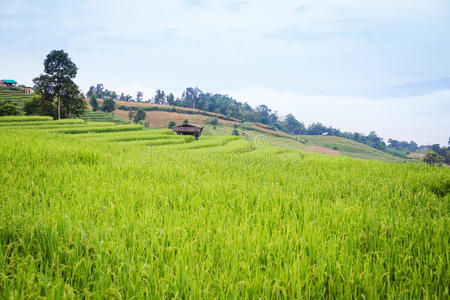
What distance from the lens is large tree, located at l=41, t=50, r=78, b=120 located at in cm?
4919

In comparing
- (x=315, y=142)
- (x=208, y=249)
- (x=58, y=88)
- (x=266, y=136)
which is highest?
(x=58, y=88)

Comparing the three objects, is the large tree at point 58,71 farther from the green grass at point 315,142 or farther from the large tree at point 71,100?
the green grass at point 315,142

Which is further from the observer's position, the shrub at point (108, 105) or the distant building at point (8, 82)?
the distant building at point (8, 82)

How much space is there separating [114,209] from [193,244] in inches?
69.3

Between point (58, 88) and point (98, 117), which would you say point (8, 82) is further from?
point (58, 88)

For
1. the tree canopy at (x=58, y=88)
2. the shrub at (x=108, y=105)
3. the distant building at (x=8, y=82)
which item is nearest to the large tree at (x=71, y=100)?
the tree canopy at (x=58, y=88)

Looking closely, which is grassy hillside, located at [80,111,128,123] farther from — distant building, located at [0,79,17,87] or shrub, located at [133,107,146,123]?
distant building, located at [0,79,17,87]

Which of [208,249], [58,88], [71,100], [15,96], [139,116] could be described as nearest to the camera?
[208,249]

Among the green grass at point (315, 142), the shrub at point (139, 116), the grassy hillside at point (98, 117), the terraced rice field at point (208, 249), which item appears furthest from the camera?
the green grass at point (315, 142)

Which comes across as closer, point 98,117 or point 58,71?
point 58,71

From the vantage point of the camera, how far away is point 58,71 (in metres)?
49.8

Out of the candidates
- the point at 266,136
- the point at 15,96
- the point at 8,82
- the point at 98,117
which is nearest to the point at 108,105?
the point at 98,117

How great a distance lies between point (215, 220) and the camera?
3.20 meters

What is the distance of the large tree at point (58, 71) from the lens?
49188 mm
